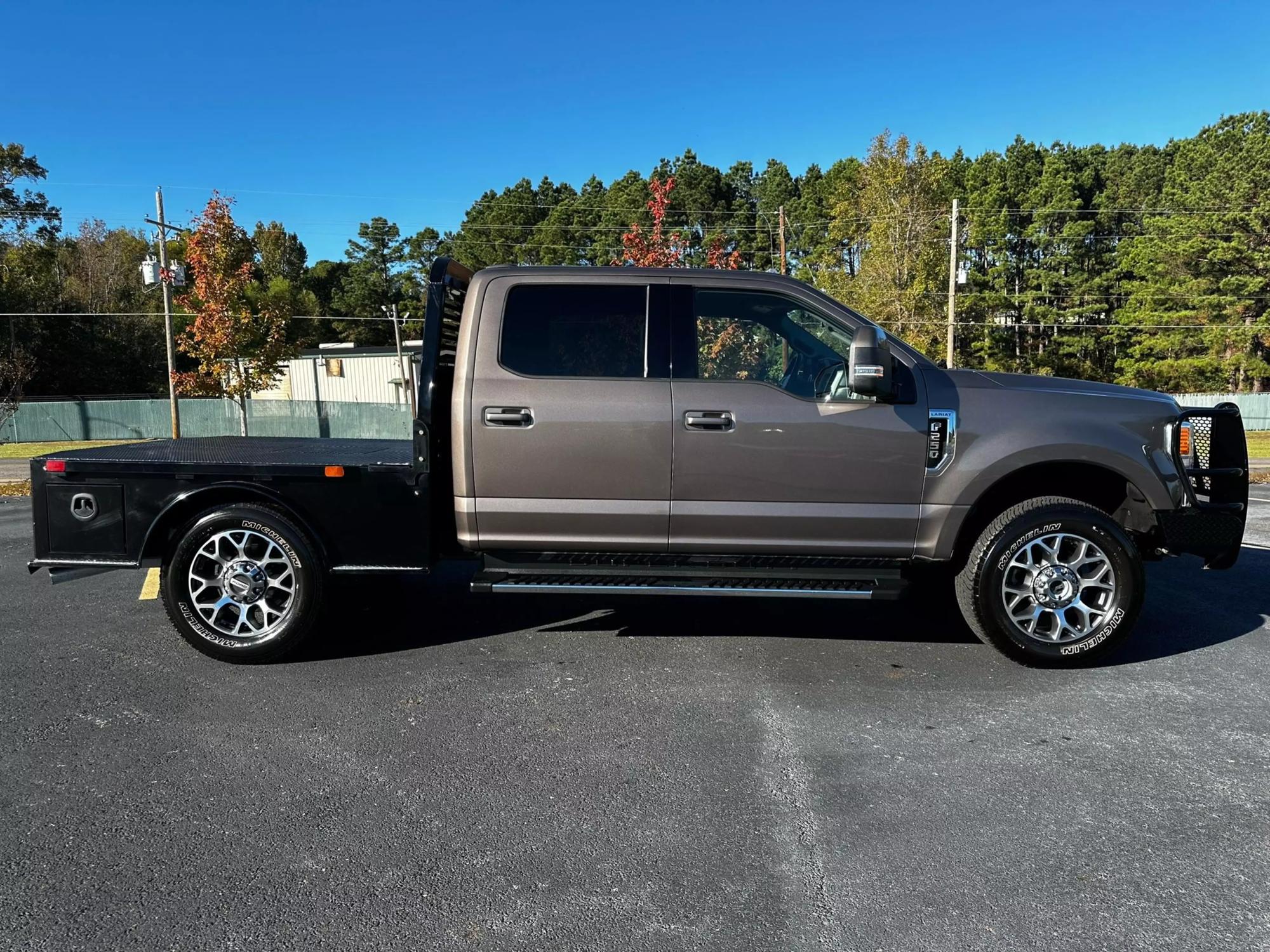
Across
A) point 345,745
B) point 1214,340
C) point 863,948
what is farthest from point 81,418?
point 1214,340

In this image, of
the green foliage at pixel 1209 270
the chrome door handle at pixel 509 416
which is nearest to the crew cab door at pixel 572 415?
the chrome door handle at pixel 509 416

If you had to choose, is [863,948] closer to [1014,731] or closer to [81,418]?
[1014,731]

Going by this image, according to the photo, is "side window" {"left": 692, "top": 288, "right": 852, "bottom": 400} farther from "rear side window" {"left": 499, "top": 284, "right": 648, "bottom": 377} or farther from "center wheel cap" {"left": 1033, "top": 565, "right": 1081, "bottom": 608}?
"center wheel cap" {"left": 1033, "top": 565, "right": 1081, "bottom": 608}

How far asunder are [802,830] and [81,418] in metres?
38.3

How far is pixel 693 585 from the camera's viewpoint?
179 inches

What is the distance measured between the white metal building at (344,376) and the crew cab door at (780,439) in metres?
40.2

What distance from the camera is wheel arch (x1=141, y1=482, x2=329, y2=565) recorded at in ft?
15.2

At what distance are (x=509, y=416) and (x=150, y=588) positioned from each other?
12.7 feet

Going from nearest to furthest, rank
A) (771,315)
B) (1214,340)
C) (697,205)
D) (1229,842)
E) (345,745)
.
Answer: (1229,842)
(345,745)
(771,315)
(1214,340)
(697,205)

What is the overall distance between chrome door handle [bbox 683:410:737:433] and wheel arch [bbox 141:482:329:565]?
84.2 inches

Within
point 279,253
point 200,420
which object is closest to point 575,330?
point 200,420

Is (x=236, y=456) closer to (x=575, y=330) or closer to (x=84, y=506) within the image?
(x=84, y=506)

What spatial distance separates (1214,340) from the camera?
145ft

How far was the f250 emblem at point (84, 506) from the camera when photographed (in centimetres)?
470
